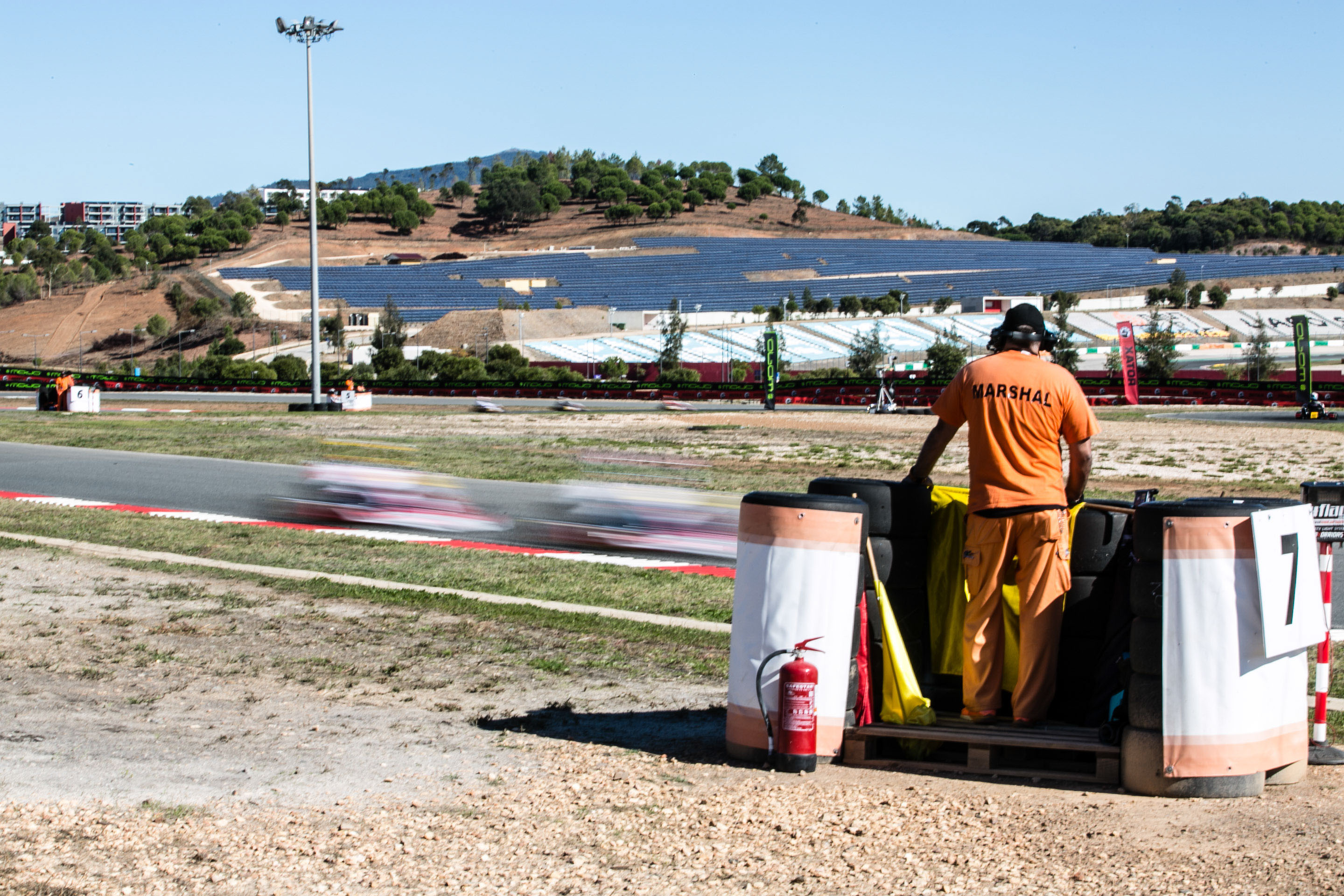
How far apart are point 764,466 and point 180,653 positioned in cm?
1552

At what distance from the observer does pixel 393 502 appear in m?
13.3

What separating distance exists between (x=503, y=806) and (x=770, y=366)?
4104cm

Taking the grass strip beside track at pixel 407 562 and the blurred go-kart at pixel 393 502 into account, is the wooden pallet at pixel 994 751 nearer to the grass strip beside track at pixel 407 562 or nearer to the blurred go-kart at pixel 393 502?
the grass strip beside track at pixel 407 562

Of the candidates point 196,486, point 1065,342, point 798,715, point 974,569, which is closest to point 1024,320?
point 974,569

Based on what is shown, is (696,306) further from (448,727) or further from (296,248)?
(448,727)

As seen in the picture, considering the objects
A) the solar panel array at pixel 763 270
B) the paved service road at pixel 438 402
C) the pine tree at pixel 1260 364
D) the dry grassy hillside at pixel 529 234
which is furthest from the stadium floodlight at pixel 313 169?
the dry grassy hillside at pixel 529 234

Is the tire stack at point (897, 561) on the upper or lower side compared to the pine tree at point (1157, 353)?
lower

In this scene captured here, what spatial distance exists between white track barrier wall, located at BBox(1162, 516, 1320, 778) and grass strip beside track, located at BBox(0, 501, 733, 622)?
14.3 feet

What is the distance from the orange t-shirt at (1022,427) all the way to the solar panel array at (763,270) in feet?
346

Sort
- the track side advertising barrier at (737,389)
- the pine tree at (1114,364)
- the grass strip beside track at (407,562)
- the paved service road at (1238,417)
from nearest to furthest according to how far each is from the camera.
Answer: the grass strip beside track at (407,562)
the paved service road at (1238,417)
the track side advertising barrier at (737,389)
the pine tree at (1114,364)

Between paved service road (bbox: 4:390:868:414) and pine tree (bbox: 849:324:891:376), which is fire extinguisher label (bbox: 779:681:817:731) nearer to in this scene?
paved service road (bbox: 4:390:868:414)

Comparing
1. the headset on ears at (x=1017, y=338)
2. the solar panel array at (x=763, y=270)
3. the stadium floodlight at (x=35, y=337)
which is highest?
the solar panel array at (x=763, y=270)

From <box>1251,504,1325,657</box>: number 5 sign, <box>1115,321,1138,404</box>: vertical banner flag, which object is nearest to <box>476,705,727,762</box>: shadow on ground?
<box>1251,504,1325,657</box>: number 5 sign

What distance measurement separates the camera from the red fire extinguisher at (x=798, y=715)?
501 cm
